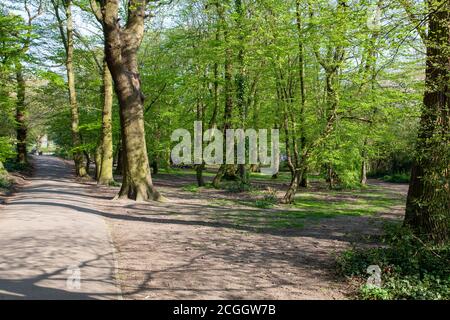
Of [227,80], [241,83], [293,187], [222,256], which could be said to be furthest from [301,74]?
[222,256]

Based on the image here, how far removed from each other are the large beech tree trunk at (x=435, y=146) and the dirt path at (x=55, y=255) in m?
5.38

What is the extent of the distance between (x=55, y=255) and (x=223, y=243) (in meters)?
3.34

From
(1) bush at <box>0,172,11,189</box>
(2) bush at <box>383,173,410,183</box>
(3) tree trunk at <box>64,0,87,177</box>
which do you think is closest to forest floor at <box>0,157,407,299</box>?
(1) bush at <box>0,172,11,189</box>

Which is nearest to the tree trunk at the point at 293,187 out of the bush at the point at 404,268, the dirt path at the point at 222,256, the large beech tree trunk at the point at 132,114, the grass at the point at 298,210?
the grass at the point at 298,210

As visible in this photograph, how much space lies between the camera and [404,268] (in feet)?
20.1

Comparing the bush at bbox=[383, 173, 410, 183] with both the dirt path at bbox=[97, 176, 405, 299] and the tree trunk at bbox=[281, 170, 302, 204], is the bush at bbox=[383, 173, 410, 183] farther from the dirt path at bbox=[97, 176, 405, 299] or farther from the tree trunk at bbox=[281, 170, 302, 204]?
the dirt path at bbox=[97, 176, 405, 299]

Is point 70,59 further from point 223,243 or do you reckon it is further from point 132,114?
point 223,243

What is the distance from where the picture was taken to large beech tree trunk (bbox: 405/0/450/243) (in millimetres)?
6668

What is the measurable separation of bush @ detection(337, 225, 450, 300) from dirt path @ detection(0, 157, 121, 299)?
3.58m

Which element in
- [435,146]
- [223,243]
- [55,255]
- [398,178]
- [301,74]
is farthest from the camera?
[398,178]

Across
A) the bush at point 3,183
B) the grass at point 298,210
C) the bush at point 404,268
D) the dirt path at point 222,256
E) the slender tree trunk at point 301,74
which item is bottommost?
the grass at point 298,210

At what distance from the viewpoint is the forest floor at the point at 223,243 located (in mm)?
5688

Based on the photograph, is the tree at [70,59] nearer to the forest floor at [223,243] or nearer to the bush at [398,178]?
the forest floor at [223,243]
